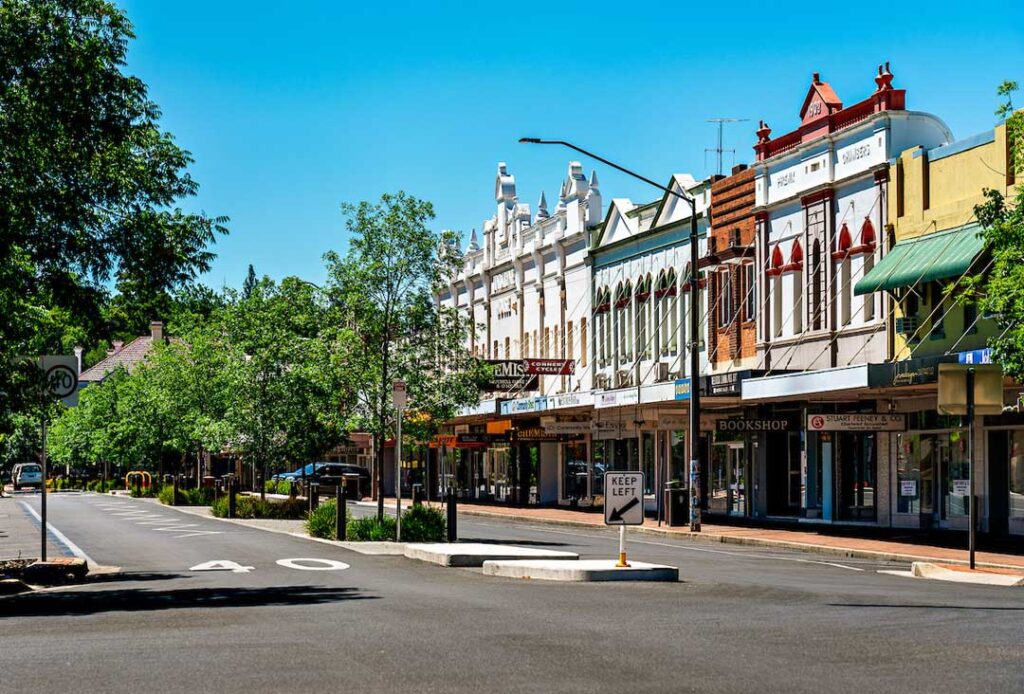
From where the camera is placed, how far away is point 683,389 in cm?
3894

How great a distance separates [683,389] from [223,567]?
718 inches

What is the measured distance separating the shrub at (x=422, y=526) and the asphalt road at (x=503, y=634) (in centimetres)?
716

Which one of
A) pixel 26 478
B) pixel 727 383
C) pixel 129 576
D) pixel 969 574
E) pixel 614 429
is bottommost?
pixel 26 478

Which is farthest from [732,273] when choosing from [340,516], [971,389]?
[971,389]

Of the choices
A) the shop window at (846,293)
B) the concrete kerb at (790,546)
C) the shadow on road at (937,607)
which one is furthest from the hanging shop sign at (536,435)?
the shadow on road at (937,607)

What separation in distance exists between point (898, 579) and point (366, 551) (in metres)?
9.97

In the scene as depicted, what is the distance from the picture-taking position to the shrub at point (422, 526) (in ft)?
97.4

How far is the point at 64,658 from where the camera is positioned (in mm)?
11258

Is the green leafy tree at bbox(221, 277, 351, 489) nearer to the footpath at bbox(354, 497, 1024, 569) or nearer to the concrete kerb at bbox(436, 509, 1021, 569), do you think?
the footpath at bbox(354, 497, 1024, 569)

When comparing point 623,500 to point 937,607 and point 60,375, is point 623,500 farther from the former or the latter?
point 60,375

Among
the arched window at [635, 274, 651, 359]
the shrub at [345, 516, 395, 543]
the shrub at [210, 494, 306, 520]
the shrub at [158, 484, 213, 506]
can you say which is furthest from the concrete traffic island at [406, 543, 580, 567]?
the shrub at [158, 484, 213, 506]

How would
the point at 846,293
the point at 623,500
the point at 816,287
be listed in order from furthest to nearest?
1. the point at 816,287
2. the point at 846,293
3. the point at 623,500

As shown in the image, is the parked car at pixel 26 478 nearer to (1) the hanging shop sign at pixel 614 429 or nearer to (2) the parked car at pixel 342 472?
(2) the parked car at pixel 342 472

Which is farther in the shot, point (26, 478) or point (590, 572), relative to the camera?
point (26, 478)
